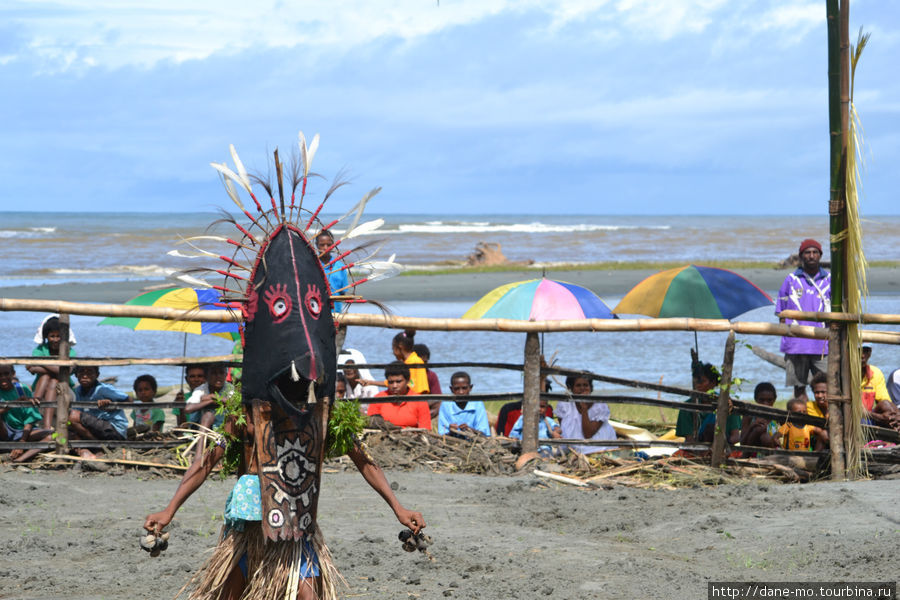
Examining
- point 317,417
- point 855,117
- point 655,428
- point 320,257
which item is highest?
point 855,117

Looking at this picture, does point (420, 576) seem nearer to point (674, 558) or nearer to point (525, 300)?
point (674, 558)

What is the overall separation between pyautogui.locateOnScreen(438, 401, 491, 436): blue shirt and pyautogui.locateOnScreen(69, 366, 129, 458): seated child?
2475mm

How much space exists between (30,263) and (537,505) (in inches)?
1031

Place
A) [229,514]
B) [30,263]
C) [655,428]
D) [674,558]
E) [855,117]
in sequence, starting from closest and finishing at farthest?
[229,514] → [674,558] → [855,117] → [655,428] → [30,263]

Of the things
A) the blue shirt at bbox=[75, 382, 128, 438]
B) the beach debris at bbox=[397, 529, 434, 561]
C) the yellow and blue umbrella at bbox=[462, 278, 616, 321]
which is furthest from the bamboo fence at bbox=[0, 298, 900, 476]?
the beach debris at bbox=[397, 529, 434, 561]

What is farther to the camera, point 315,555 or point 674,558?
point 674,558

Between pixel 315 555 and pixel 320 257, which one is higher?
pixel 320 257

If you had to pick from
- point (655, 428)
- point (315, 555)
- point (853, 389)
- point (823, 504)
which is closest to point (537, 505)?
point (823, 504)

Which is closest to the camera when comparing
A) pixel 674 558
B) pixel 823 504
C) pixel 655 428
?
pixel 674 558

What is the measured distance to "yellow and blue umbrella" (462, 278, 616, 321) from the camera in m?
7.92

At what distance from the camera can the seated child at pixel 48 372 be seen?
23.2ft

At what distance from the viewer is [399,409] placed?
25.0 feet

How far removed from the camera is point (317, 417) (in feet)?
10.8

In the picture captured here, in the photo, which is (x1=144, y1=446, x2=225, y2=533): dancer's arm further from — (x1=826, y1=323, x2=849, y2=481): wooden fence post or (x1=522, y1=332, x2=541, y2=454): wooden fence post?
(x1=826, y1=323, x2=849, y2=481): wooden fence post
